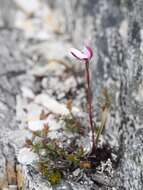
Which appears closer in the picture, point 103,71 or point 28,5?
point 103,71

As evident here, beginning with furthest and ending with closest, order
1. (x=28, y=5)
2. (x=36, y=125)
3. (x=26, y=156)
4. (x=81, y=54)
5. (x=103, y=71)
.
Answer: (x=28, y=5) → (x=103, y=71) → (x=36, y=125) → (x=26, y=156) → (x=81, y=54)

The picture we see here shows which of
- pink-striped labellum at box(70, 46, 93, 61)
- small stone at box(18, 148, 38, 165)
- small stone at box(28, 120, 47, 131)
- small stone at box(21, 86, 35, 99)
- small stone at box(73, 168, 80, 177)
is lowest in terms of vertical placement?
small stone at box(73, 168, 80, 177)

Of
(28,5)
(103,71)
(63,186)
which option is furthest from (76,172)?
(28,5)

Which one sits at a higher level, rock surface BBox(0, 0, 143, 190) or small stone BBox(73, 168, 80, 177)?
rock surface BBox(0, 0, 143, 190)

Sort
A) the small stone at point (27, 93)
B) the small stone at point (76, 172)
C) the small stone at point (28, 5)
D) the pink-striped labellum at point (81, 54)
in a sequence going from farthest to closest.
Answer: the small stone at point (28, 5) < the small stone at point (27, 93) < the small stone at point (76, 172) < the pink-striped labellum at point (81, 54)

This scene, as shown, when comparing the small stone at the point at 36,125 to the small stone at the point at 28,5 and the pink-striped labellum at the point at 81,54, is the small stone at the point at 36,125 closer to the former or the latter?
the pink-striped labellum at the point at 81,54

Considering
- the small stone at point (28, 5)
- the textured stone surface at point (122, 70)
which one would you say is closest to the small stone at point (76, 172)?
the textured stone surface at point (122, 70)

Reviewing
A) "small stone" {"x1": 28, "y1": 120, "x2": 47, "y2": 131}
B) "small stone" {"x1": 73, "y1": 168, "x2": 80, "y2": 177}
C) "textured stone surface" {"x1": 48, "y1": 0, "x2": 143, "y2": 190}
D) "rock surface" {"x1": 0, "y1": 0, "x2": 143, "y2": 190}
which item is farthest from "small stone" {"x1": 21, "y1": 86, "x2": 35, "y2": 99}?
"small stone" {"x1": 73, "y1": 168, "x2": 80, "y2": 177}

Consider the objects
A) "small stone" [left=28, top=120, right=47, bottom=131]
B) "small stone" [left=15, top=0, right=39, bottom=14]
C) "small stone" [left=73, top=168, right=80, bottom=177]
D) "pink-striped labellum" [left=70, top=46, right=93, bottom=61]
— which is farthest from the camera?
"small stone" [left=15, top=0, right=39, bottom=14]

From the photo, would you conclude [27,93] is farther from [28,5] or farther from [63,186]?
[28,5]

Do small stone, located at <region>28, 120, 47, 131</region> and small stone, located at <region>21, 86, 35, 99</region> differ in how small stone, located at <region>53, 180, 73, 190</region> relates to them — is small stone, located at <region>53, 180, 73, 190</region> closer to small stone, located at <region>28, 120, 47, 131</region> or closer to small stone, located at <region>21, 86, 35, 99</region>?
small stone, located at <region>28, 120, 47, 131</region>

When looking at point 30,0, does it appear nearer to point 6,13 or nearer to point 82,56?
point 6,13
